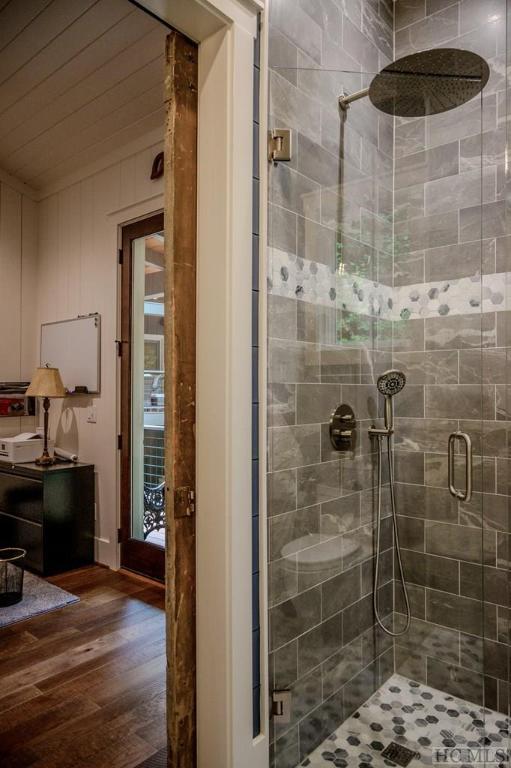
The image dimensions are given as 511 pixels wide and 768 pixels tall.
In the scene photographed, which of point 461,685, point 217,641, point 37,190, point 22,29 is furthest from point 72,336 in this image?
point 461,685

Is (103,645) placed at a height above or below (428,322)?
below

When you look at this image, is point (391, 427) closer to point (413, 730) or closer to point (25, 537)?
point (413, 730)

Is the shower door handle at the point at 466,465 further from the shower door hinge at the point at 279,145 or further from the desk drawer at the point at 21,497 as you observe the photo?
Answer: the desk drawer at the point at 21,497

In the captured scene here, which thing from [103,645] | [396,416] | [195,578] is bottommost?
[103,645]

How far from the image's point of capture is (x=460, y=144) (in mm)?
1883

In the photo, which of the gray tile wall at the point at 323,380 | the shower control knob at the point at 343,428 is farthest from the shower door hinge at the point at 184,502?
the shower control knob at the point at 343,428

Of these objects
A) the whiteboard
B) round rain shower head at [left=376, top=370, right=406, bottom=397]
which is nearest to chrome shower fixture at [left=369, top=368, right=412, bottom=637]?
round rain shower head at [left=376, top=370, right=406, bottom=397]

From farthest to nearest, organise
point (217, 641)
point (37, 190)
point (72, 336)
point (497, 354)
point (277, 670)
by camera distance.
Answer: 1. point (37, 190)
2. point (72, 336)
3. point (497, 354)
4. point (277, 670)
5. point (217, 641)

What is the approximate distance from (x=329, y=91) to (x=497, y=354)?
1.18 metres

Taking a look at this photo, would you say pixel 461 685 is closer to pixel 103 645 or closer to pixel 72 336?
pixel 103 645

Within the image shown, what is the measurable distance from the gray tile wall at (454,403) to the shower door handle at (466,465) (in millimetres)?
22

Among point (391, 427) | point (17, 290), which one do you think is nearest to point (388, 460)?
point (391, 427)

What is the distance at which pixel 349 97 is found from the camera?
1.83 m

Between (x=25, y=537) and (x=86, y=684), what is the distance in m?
1.69
